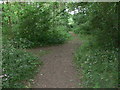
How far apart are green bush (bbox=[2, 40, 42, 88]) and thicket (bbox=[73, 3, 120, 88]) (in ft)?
5.03

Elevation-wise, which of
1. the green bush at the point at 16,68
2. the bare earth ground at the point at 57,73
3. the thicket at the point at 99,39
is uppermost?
the thicket at the point at 99,39

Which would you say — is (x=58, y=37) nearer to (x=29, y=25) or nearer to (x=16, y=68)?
(x=29, y=25)

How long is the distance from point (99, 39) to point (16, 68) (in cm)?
305

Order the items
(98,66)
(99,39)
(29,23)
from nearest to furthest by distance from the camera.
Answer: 1. (98,66)
2. (99,39)
3. (29,23)

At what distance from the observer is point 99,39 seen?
6273mm

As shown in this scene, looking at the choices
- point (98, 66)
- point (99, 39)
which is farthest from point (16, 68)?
point (99, 39)

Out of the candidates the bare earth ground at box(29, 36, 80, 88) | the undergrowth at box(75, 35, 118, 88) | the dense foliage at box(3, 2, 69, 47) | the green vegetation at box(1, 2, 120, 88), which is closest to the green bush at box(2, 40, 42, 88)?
the green vegetation at box(1, 2, 120, 88)

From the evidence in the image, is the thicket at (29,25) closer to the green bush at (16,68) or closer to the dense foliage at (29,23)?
the dense foliage at (29,23)

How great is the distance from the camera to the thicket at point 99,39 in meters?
4.97

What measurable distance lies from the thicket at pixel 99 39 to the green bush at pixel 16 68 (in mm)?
1535

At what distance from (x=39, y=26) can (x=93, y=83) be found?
5.32m

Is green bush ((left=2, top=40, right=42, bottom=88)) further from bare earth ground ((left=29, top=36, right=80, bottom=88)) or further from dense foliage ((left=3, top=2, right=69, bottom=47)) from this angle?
dense foliage ((left=3, top=2, right=69, bottom=47))

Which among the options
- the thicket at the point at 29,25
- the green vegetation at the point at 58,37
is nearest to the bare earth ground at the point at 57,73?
the green vegetation at the point at 58,37

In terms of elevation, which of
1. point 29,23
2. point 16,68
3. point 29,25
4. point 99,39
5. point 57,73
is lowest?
point 57,73
